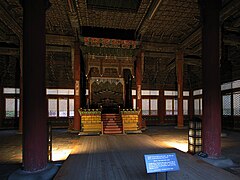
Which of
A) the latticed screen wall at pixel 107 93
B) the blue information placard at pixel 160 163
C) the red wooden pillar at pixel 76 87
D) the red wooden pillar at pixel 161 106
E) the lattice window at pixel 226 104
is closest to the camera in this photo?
the blue information placard at pixel 160 163

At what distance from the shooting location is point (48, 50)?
38.1 feet

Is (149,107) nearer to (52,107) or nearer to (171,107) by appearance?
(171,107)

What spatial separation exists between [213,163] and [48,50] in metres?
10.8

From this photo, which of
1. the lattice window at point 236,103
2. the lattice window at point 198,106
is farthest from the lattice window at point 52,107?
the lattice window at point 236,103

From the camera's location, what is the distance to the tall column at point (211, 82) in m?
4.89

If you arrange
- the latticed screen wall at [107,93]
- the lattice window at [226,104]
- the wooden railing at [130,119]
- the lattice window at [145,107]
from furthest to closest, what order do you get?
the lattice window at [145,107] → the latticed screen wall at [107,93] → the lattice window at [226,104] → the wooden railing at [130,119]

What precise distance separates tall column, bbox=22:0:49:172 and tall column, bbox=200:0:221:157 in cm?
421

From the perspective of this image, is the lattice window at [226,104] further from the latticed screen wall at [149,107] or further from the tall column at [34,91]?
the tall column at [34,91]

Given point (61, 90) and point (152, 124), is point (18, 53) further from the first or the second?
point (152, 124)

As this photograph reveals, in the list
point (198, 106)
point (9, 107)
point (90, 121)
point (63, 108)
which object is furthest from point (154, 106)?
point (9, 107)

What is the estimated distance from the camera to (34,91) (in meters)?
4.04

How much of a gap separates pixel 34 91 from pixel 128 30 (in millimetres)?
8239

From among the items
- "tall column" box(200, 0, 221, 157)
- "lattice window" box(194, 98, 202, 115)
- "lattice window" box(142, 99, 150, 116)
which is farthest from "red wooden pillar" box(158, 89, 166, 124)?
"tall column" box(200, 0, 221, 157)

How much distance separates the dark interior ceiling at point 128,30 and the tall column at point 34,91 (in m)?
3.43
